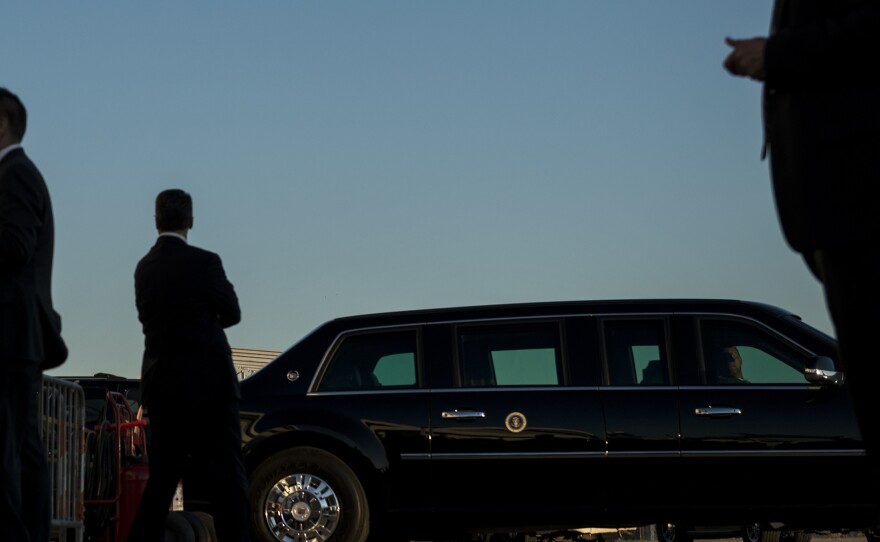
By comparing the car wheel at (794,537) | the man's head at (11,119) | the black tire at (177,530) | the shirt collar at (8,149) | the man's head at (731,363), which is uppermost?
the man's head at (11,119)

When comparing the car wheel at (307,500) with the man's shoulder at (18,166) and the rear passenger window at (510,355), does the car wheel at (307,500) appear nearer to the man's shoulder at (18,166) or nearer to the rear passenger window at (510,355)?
the rear passenger window at (510,355)

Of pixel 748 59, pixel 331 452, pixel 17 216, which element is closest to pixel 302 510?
pixel 331 452

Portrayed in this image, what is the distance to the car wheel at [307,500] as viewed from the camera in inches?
418

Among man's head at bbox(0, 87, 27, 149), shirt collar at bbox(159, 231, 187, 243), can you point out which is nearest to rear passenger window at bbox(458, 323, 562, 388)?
shirt collar at bbox(159, 231, 187, 243)

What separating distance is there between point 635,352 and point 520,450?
43.0 inches

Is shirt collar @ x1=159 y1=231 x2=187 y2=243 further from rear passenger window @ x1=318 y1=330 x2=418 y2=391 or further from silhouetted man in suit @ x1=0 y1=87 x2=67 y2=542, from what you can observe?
rear passenger window @ x1=318 y1=330 x2=418 y2=391

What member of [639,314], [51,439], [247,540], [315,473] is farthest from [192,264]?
[639,314]

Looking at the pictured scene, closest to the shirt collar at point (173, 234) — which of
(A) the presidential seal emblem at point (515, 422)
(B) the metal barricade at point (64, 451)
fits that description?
(B) the metal barricade at point (64, 451)

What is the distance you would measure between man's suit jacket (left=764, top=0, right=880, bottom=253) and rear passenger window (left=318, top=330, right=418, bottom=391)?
796cm

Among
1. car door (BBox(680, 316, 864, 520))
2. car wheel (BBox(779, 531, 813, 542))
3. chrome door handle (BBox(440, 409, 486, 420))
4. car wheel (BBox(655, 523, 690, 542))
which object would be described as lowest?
car wheel (BBox(779, 531, 813, 542))

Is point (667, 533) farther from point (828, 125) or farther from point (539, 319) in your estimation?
point (828, 125)

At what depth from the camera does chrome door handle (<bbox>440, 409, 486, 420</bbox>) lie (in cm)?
1076

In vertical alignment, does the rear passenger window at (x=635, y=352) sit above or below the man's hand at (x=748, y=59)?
above

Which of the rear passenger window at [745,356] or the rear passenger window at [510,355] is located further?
the rear passenger window at [510,355]
